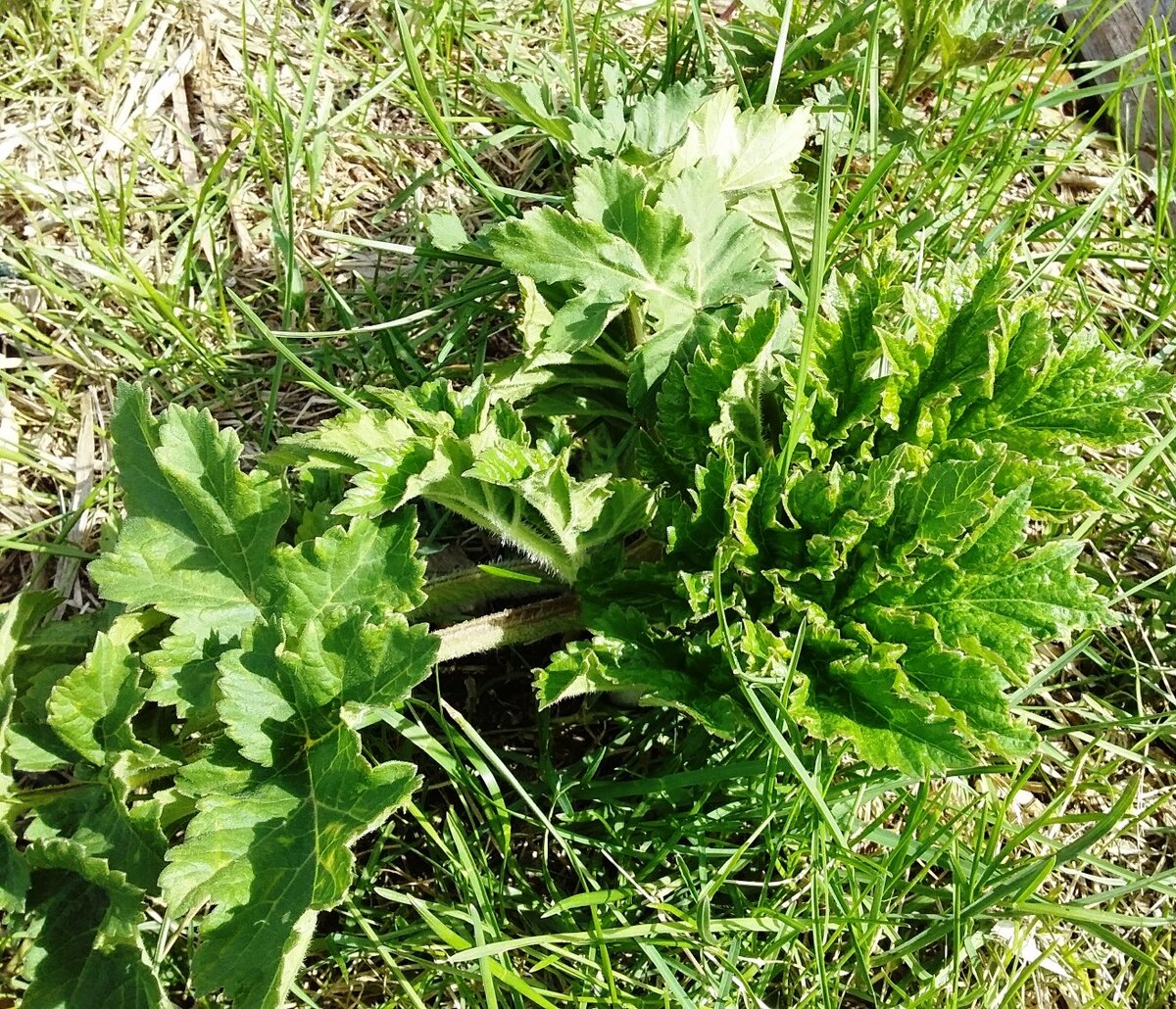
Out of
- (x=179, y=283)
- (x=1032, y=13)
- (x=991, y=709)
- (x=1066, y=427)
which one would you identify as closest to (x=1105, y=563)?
(x=1066, y=427)

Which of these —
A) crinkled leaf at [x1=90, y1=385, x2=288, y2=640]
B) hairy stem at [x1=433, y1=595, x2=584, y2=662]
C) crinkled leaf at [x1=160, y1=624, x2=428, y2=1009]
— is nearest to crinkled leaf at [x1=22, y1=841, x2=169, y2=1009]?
crinkled leaf at [x1=160, y1=624, x2=428, y2=1009]

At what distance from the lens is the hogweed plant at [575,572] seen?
1.81 m

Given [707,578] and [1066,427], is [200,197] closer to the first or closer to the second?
[707,578]

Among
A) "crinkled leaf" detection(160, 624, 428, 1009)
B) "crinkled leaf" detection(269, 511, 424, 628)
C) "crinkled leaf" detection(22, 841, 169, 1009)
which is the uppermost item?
"crinkled leaf" detection(269, 511, 424, 628)

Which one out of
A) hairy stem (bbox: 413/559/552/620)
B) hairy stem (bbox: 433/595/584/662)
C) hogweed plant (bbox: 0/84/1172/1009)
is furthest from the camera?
hairy stem (bbox: 413/559/552/620)

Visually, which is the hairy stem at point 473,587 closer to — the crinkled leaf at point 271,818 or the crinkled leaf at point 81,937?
the crinkled leaf at point 271,818

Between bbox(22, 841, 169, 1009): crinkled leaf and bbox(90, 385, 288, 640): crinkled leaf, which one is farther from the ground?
bbox(90, 385, 288, 640): crinkled leaf

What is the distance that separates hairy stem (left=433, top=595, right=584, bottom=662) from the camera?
82.4 inches

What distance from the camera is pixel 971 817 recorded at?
2.27m

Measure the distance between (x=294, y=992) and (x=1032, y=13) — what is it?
127 inches

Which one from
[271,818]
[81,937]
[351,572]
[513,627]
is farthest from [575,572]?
[81,937]

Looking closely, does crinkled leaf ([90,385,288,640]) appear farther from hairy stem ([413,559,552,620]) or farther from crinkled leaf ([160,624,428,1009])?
hairy stem ([413,559,552,620])

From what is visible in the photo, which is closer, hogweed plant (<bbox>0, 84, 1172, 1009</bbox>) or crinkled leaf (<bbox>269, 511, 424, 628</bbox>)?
hogweed plant (<bbox>0, 84, 1172, 1009</bbox>)

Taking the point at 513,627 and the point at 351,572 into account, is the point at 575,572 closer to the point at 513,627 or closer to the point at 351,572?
the point at 513,627
